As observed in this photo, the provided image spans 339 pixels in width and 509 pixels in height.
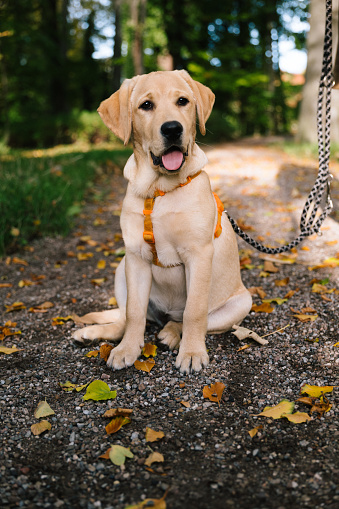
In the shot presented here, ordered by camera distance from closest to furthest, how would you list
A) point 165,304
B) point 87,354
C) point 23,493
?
point 23,493
point 87,354
point 165,304

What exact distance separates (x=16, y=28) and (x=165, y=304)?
39.3 feet

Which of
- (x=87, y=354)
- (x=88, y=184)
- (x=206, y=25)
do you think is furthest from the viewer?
(x=206, y=25)

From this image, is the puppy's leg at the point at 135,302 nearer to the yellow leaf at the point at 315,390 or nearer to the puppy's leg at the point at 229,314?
the puppy's leg at the point at 229,314

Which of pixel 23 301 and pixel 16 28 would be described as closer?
pixel 23 301

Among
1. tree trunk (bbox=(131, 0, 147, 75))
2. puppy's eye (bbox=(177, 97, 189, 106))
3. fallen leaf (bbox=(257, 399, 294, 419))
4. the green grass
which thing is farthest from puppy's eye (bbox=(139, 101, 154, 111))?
tree trunk (bbox=(131, 0, 147, 75))

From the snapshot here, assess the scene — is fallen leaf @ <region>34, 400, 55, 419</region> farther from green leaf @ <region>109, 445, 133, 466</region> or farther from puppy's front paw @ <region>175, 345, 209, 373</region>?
puppy's front paw @ <region>175, 345, 209, 373</region>

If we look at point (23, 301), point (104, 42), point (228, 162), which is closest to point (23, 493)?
point (23, 301)

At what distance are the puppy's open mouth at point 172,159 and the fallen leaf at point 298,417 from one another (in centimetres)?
152

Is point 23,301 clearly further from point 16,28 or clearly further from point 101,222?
point 16,28

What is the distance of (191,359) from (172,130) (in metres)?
1.38

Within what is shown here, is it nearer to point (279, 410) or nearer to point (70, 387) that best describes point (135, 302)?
point (70, 387)

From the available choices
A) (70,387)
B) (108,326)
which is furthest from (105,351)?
(70,387)

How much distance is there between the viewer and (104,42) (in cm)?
3011

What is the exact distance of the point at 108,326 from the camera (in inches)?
121
